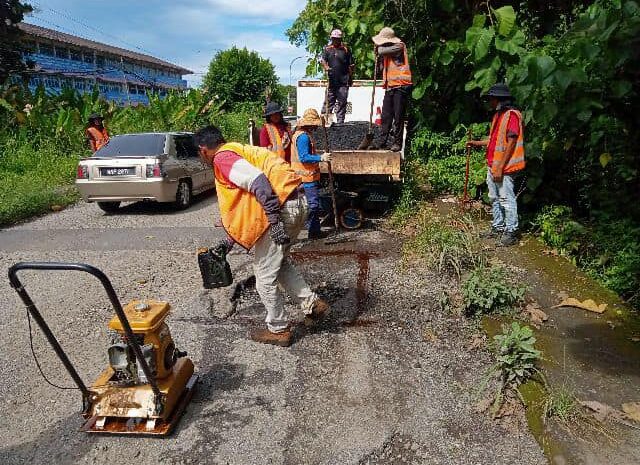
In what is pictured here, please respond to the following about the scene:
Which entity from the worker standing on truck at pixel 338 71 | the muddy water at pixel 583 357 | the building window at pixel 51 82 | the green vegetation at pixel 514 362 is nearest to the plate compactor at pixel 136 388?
the green vegetation at pixel 514 362

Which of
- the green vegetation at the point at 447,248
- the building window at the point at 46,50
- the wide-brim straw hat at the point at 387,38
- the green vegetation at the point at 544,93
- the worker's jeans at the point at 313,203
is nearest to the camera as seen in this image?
the green vegetation at the point at 544,93

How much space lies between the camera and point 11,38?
2261 cm

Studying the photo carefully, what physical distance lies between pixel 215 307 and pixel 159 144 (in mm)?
5229

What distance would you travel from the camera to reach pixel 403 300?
190 inches

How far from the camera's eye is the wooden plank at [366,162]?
6.80 metres

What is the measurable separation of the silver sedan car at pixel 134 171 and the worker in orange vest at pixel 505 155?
5.61 meters

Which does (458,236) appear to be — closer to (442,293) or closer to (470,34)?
(442,293)

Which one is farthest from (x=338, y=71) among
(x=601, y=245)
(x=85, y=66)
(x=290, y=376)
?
(x=85, y=66)

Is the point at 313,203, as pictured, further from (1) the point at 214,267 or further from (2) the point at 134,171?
(2) the point at 134,171

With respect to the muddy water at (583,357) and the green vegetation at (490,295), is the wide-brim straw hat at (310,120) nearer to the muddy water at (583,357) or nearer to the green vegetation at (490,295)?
the green vegetation at (490,295)

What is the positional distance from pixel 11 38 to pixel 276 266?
25261 mm

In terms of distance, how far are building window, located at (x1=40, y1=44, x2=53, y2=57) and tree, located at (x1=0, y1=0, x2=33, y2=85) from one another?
1693 cm

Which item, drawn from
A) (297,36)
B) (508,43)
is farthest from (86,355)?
(297,36)

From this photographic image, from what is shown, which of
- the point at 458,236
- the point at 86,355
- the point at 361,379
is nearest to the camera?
the point at 361,379
